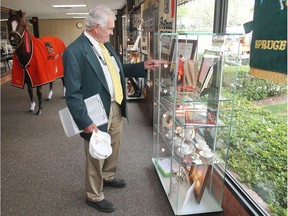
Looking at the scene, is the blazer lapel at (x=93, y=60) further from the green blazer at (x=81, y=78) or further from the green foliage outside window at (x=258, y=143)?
the green foliage outside window at (x=258, y=143)

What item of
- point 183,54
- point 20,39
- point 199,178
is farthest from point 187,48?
point 20,39

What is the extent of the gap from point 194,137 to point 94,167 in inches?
33.0

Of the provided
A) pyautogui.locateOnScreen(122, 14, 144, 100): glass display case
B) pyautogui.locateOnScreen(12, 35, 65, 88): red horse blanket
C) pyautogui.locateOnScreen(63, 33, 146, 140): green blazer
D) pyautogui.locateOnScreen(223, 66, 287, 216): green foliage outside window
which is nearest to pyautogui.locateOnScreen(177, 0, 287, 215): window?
pyautogui.locateOnScreen(223, 66, 287, 216): green foliage outside window

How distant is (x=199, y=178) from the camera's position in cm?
205

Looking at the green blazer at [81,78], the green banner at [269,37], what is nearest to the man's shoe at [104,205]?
the green blazer at [81,78]

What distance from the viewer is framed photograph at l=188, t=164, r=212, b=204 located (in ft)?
6.57

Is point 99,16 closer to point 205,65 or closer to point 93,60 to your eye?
point 93,60

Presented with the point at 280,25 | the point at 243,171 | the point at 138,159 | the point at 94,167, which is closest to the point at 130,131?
the point at 138,159

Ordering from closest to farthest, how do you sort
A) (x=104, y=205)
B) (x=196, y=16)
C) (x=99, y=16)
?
(x=99, y=16) < (x=104, y=205) < (x=196, y=16)

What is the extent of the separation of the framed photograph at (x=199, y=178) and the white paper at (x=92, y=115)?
870mm

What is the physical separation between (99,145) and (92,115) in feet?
0.77

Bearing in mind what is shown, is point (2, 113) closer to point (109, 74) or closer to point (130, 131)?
point (130, 131)

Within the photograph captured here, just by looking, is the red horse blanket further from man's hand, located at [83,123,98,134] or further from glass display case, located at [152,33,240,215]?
man's hand, located at [83,123,98,134]

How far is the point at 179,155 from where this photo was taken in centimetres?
195
